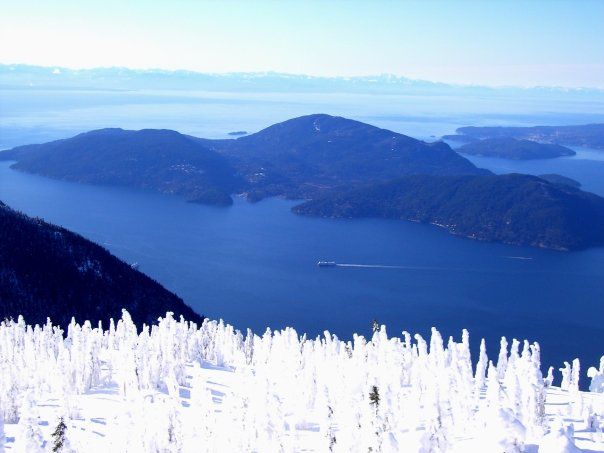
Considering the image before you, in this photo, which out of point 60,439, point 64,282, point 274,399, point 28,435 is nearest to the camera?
point 60,439

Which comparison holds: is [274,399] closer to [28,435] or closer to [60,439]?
[60,439]

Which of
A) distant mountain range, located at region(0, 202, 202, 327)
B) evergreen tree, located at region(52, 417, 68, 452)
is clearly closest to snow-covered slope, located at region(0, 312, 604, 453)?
evergreen tree, located at region(52, 417, 68, 452)

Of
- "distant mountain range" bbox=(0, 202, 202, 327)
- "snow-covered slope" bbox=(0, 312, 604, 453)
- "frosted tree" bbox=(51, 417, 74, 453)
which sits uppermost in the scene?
"frosted tree" bbox=(51, 417, 74, 453)

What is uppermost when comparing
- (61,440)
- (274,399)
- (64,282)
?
(61,440)

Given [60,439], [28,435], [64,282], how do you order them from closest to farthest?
1. [60,439]
2. [28,435]
3. [64,282]

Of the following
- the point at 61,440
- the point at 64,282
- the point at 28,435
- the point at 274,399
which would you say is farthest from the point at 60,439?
the point at 64,282

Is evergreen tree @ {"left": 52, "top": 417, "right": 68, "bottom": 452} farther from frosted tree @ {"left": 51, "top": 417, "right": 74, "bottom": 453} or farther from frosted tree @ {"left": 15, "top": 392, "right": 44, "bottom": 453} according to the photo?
A: frosted tree @ {"left": 15, "top": 392, "right": 44, "bottom": 453}

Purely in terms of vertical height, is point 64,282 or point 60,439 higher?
point 60,439
